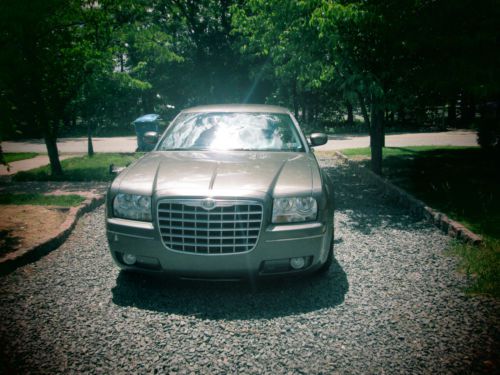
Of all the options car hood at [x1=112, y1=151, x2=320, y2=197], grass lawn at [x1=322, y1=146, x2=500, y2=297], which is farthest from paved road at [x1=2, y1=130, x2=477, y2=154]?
car hood at [x1=112, y1=151, x2=320, y2=197]

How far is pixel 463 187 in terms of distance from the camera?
8016mm

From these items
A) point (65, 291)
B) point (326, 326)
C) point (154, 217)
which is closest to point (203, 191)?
point (154, 217)

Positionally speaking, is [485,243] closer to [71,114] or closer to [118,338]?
[118,338]

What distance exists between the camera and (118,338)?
3025 millimetres

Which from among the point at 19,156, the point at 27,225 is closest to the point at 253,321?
the point at 27,225

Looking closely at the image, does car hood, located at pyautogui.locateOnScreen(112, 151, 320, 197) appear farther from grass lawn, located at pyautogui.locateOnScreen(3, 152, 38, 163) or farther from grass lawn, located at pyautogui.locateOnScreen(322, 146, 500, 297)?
grass lawn, located at pyautogui.locateOnScreen(3, 152, 38, 163)

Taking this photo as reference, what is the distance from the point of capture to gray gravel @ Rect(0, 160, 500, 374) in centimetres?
272

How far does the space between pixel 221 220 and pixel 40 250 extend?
8.82 ft

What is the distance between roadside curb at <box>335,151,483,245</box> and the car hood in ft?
7.11

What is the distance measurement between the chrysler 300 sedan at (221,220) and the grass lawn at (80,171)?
21.8ft

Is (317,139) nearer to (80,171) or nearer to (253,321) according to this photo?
(253,321)

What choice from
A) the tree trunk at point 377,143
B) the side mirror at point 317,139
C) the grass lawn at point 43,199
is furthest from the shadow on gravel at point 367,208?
the grass lawn at point 43,199

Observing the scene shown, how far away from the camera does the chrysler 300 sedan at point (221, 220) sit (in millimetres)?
3316

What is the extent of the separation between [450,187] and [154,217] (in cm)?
665
